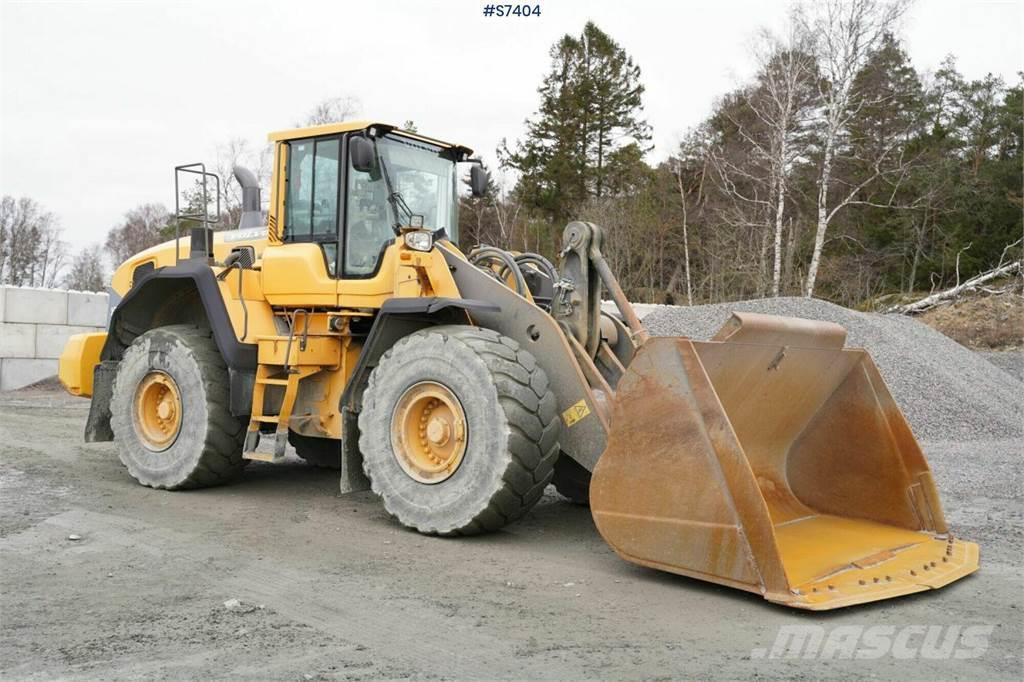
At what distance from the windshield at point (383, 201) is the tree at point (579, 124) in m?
25.4

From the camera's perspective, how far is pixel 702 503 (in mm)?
4562

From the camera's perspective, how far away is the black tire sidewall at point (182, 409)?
23.8 feet

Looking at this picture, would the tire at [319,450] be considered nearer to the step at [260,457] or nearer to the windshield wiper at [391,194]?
the step at [260,457]

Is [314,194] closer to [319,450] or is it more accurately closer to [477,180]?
[477,180]

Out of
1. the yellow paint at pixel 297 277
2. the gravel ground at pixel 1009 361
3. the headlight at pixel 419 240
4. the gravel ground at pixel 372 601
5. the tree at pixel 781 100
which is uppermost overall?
the tree at pixel 781 100

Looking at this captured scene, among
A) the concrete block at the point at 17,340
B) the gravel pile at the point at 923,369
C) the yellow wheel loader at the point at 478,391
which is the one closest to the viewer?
the yellow wheel loader at the point at 478,391

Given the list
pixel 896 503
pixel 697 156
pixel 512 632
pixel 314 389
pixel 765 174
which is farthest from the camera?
pixel 697 156

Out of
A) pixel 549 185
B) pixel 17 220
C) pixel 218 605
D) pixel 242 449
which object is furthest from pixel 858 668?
pixel 17 220

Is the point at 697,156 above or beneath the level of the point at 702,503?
above

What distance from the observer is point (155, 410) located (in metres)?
7.74

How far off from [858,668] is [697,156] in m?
30.1

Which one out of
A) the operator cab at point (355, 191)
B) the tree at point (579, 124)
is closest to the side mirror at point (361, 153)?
the operator cab at point (355, 191)

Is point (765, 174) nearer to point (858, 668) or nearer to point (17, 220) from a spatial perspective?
point (858, 668)

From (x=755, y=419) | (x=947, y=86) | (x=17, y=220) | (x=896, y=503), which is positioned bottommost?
(x=896, y=503)
